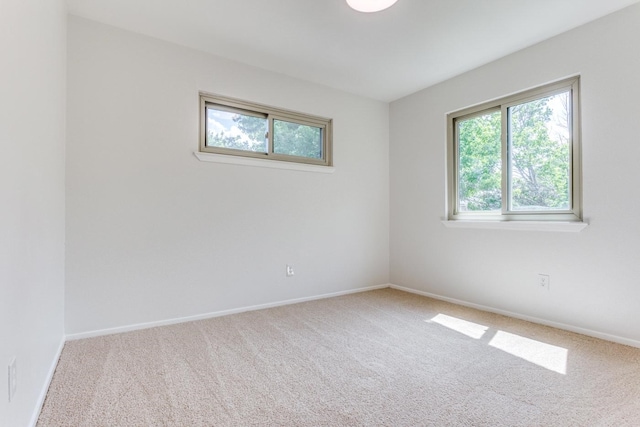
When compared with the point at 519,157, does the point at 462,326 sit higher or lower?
lower

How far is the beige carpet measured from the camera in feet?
4.75

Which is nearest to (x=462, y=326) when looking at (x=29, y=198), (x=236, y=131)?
(x=236, y=131)

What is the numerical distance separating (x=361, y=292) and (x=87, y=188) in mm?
2951

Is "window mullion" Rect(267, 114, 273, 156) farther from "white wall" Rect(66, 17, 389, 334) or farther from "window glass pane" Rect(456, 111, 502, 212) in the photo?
"window glass pane" Rect(456, 111, 502, 212)

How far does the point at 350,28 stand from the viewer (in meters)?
2.50

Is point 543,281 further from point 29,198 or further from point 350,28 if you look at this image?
point 29,198

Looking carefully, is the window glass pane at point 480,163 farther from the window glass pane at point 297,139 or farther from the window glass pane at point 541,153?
the window glass pane at point 297,139

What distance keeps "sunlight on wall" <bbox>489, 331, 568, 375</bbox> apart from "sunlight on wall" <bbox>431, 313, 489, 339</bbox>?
0.13m

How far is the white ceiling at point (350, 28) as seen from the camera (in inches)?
88.0

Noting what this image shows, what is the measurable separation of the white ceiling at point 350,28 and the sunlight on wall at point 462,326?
243cm

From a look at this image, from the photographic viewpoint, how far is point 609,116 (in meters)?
2.33

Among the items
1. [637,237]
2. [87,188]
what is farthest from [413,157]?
[87,188]

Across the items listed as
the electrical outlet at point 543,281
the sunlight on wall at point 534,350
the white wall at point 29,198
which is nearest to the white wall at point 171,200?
the white wall at point 29,198

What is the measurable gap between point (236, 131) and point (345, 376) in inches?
94.5
